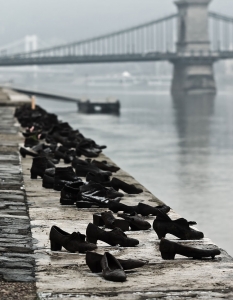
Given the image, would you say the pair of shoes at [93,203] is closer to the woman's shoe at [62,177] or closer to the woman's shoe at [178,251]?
the woman's shoe at [62,177]

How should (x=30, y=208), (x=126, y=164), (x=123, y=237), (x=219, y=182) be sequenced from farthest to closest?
1. (x=126, y=164)
2. (x=219, y=182)
3. (x=30, y=208)
4. (x=123, y=237)

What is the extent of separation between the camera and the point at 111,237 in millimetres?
6414

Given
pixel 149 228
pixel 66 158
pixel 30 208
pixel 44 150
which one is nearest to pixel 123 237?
pixel 149 228

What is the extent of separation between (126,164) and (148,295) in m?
23.2

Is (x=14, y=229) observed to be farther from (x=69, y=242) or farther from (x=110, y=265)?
(x=110, y=265)

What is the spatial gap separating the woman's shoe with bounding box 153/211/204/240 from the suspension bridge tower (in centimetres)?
13861

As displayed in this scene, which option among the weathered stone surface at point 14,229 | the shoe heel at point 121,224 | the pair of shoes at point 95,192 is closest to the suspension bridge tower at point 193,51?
the weathered stone surface at point 14,229

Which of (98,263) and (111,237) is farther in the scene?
(111,237)

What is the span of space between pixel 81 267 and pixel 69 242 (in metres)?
0.49

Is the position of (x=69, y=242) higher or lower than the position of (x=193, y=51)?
lower

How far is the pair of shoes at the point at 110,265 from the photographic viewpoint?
5.26m

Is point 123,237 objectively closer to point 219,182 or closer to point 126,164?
point 219,182

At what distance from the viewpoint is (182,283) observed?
5230mm

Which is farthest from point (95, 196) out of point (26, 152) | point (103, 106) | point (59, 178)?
point (103, 106)
